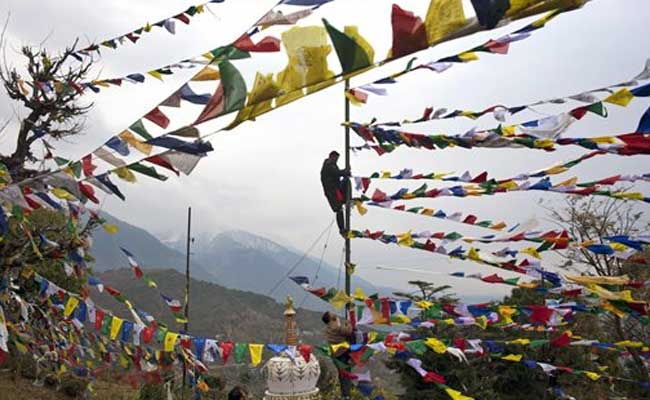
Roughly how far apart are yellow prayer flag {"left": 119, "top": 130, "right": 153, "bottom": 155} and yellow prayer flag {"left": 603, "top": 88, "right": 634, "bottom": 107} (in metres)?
3.40

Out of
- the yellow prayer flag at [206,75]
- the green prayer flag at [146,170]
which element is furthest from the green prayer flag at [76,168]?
the yellow prayer flag at [206,75]

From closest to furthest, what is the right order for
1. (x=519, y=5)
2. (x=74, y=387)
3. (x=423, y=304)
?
1. (x=519, y=5)
2. (x=423, y=304)
3. (x=74, y=387)

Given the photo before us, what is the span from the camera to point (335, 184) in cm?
658

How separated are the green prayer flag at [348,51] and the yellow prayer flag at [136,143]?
1581 mm

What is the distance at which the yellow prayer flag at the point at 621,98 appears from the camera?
3682mm

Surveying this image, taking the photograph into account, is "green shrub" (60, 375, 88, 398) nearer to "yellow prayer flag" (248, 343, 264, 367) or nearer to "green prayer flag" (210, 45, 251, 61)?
"yellow prayer flag" (248, 343, 264, 367)

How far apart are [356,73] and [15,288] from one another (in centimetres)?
594

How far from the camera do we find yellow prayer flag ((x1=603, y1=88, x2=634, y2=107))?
12.1 ft

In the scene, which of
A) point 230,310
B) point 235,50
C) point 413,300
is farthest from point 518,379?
point 230,310

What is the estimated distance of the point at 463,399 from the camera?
473cm

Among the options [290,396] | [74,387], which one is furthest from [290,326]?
[74,387]

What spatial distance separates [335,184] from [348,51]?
4.15 m

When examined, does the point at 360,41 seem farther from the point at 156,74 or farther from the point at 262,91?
the point at 156,74

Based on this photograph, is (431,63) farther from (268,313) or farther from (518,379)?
(268,313)
